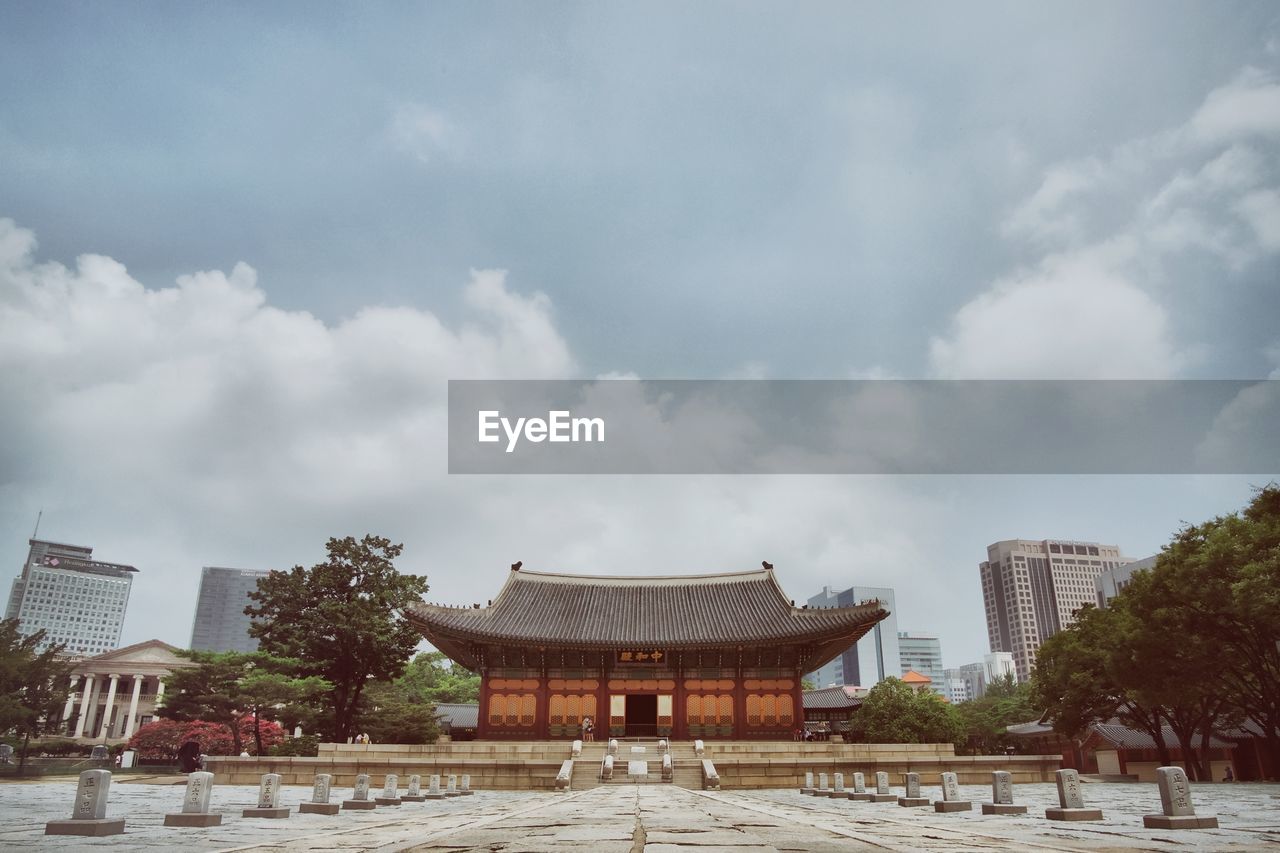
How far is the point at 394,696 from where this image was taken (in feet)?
144

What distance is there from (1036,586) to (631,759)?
161 metres

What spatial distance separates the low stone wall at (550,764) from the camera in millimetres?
25688

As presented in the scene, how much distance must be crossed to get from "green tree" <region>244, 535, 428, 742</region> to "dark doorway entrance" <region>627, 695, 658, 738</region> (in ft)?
35.6

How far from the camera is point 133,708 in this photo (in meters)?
66.7

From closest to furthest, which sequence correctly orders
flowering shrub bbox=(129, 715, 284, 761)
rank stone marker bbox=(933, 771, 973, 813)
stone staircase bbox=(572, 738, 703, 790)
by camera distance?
rank stone marker bbox=(933, 771, 973, 813) → stone staircase bbox=(572, 738, 703, 790) → flowering shrub bbox=(129, 715, 284, 761)

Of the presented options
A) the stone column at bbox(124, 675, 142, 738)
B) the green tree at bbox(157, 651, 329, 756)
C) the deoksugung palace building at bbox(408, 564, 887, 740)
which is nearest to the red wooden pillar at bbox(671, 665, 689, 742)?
the deoksugung palace building at bbox(408, 564, 887, 740)

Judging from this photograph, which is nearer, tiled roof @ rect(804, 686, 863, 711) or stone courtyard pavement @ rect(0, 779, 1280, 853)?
stone courtyard pavement @ rect(0, 779, 1280, 853)

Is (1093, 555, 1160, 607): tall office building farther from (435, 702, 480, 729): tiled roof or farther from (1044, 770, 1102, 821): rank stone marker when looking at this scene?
(1044, 770, 1102, 821): rank stone marker

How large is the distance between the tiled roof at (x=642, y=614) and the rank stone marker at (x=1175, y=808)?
2309cm

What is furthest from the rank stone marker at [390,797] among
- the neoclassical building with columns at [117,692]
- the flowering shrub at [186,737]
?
the neoclassical building with columns at [117,692]

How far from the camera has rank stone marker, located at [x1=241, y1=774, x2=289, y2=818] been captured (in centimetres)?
1213

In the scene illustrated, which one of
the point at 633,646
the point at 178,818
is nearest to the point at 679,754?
the point at 633,646

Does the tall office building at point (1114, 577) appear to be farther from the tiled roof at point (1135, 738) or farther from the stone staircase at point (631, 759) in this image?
the stone staircase at point (631, 759)

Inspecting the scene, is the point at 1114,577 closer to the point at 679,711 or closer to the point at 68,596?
the point at 679,711
